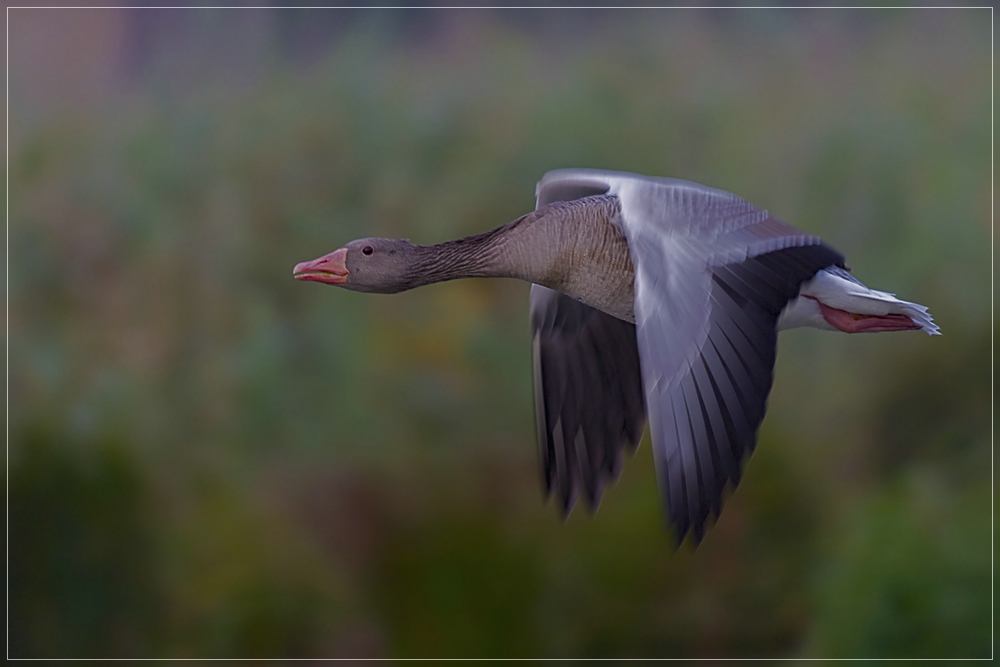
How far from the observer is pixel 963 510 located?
31.3ft

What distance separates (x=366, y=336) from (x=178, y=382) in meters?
1.69

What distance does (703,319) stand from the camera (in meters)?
2.90

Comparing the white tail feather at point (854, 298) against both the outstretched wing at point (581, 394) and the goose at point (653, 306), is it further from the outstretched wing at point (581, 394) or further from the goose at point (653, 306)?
the outstretched wing at point (581, 394)

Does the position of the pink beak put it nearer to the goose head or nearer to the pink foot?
the goose head

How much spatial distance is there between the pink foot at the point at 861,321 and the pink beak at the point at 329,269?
1.53 metres

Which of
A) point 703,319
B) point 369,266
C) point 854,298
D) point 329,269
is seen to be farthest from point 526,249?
point 854,298

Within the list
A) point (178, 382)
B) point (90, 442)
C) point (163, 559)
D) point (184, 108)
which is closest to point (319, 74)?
point (184, 108)


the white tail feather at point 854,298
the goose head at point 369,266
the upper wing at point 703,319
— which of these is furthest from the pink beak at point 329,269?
the white tail feather at point 854,298

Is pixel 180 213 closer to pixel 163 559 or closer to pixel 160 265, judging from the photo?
pixel 160 265

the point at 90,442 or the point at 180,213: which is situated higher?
the point at 180,213

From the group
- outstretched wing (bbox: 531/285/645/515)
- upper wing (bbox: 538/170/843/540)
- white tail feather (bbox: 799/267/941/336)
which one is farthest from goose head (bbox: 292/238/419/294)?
white tail feather (bbox: 799/267/941/336)

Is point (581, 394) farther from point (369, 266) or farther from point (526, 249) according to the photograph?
point (369, 266)

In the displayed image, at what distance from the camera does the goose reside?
2805 mm

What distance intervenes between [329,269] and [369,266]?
0.13 metres
